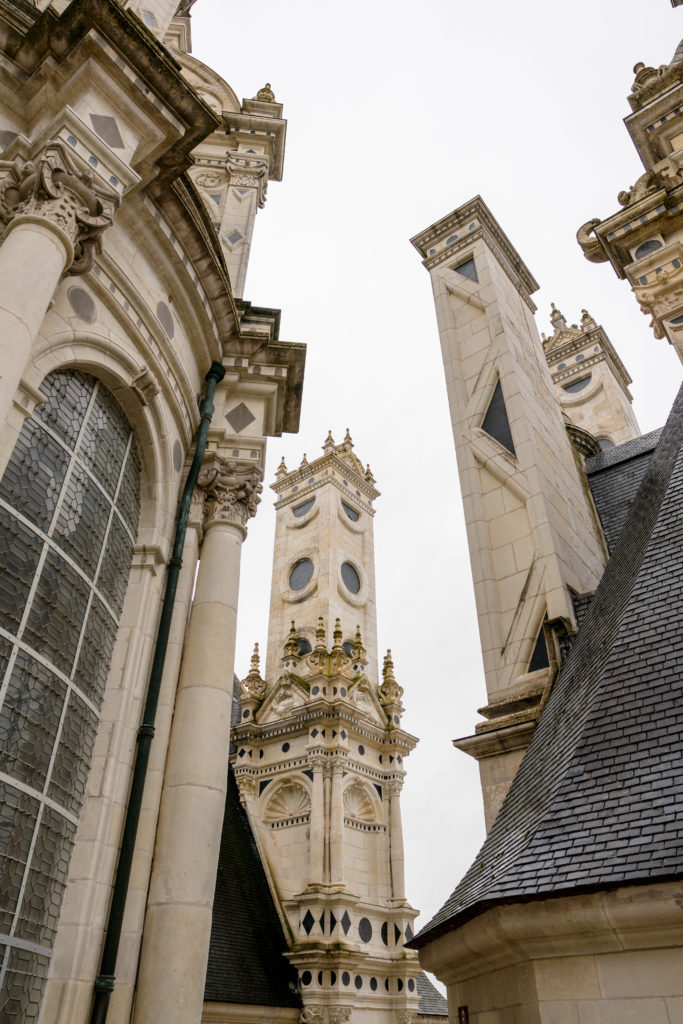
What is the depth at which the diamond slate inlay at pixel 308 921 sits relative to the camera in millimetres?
18328

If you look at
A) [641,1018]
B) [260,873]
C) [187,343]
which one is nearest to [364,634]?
[260,873]

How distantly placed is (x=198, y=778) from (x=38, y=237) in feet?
15.7

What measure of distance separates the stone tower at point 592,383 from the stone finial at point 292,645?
11348 millimetres

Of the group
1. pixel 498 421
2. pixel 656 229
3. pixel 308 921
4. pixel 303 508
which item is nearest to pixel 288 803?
pixel 308 921

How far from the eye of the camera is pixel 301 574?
25922mm

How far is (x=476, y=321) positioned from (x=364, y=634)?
14888 millimetres

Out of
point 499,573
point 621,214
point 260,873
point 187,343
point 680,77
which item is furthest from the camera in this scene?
point 260,873

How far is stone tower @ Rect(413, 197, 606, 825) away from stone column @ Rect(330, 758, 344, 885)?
11.4 meters

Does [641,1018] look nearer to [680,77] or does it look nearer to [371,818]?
[680,77]

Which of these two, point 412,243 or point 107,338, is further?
point 412,243

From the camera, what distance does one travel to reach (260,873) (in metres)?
19.8

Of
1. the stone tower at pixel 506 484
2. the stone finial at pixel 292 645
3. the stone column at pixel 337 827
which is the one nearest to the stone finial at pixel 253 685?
the stone finial at pixel 292 645

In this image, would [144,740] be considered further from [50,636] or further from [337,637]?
[337,637]

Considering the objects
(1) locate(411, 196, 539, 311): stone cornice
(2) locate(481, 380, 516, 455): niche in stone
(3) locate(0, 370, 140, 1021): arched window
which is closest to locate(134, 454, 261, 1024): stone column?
→ (3) locate(0, 370, 140, 1021): arched window
